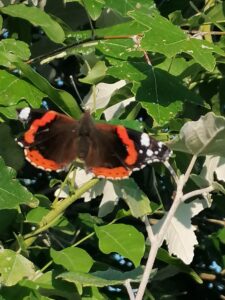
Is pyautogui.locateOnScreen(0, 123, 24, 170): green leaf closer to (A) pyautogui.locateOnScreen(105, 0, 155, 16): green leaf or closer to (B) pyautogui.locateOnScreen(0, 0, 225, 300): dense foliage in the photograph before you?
(B) pyautogui.locateOnScreen(0, 0, 225, 300): dense foliage

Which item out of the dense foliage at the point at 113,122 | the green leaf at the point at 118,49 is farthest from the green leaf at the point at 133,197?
the green leaf at the point at 118,49

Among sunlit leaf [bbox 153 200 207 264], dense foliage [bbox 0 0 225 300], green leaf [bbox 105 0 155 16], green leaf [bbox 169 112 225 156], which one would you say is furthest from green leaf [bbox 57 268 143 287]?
green leaf [bbox 105 0 155 16]

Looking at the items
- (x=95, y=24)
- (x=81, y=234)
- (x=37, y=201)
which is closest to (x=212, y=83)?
(x=95, y=24)

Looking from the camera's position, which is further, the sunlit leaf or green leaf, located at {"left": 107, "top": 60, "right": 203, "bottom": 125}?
the sunlit leaf

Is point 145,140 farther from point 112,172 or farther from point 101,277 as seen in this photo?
point 101,277

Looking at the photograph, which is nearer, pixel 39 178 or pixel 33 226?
pixel 33 226

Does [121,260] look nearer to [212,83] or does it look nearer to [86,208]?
[86,208]
